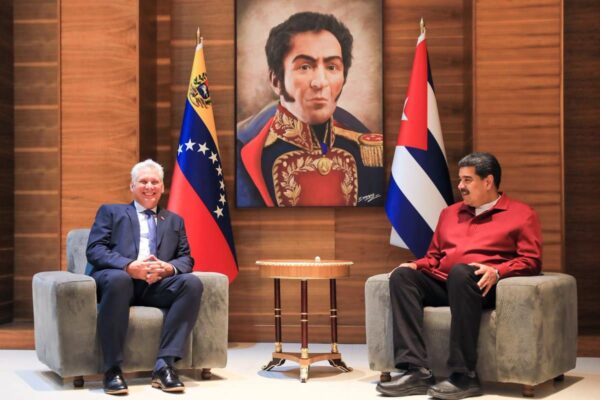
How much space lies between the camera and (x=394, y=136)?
222 inches

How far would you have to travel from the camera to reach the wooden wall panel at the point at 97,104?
17.9 feet

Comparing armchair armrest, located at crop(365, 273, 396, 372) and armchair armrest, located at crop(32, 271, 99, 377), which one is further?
armchair armrest, located at crop(365, 273, 396, 372)

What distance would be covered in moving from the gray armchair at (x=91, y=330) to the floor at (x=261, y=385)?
4.3 inches

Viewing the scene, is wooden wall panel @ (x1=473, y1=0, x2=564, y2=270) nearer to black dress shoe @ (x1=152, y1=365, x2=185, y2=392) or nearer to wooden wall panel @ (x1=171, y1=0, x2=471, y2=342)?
wooden wall panel @ (x1=171, y1=0, x2=471, y2=342)

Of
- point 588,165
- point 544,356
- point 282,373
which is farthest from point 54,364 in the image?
point 588,165

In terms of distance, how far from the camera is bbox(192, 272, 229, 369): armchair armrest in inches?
165

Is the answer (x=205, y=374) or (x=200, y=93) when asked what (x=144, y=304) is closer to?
(x=205, y=374)

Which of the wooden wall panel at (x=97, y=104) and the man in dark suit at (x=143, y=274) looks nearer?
the man in dark suit at (x=143, y=274)

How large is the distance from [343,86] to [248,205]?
41.2 inches

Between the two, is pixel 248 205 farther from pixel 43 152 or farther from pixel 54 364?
pixel 54 364

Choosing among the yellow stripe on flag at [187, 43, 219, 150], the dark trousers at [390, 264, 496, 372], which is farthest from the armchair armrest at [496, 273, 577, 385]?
the yellow stripe on flag at [187, 43, 219, 150]

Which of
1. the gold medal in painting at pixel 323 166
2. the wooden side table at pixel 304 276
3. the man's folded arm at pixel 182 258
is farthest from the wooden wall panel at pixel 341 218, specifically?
the man's folded arm at pixel 182 258

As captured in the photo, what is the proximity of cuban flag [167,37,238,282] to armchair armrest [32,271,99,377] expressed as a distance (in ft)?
4.07

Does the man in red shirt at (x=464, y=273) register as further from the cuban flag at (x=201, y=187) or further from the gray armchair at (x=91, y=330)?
the cuban flag at (x=201, y=187)
